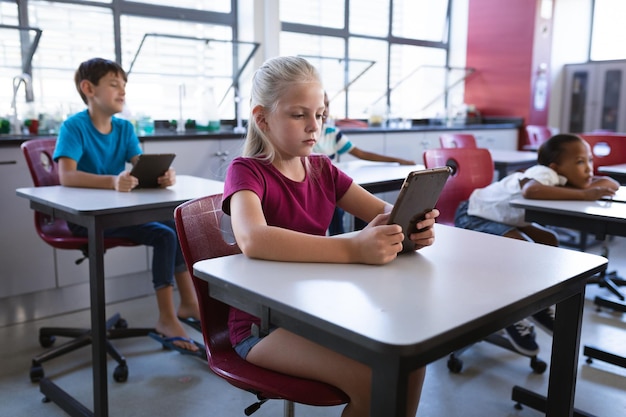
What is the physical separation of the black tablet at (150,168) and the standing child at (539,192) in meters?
1.23

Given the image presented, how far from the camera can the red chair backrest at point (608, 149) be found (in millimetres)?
3529

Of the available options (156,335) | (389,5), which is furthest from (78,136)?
(389,5)

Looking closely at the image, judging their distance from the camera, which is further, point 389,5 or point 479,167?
point 389,5

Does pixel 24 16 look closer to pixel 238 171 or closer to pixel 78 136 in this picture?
pixel 78 136

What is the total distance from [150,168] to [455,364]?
1318 millimetres

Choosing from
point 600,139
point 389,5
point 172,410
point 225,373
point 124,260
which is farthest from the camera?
point 389,5

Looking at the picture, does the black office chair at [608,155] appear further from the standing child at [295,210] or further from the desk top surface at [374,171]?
the standing child at [295,210]

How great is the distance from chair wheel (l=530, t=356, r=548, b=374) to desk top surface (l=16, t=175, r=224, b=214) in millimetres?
1336

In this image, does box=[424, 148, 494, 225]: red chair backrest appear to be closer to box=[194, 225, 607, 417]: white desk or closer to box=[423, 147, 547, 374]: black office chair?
box=[423, 147, 547, 374]: black office chair

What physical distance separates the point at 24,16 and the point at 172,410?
2.36 m

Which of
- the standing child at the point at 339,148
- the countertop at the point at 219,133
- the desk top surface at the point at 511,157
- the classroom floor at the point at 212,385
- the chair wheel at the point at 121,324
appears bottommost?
the classroom floor at the point at 212,385

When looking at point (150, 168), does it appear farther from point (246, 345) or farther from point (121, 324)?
point (246, 345)

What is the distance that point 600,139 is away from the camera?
11.9ft

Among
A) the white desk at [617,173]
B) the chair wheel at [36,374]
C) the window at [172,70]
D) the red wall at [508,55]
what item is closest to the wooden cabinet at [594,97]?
Answer: the red wall at [508,55]
